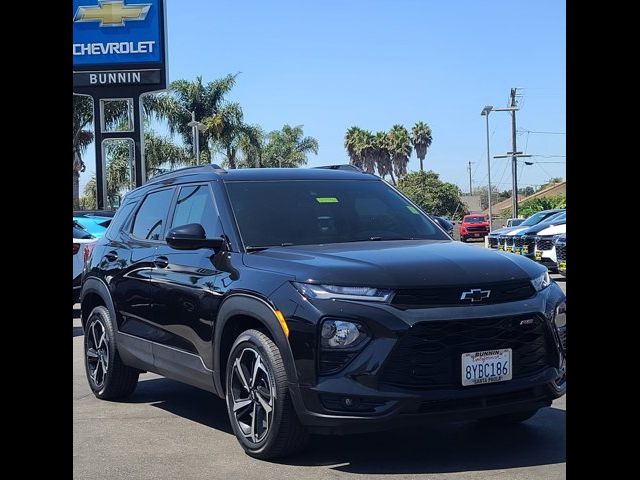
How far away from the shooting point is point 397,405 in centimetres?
479

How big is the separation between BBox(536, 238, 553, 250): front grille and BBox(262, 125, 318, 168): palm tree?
157ft

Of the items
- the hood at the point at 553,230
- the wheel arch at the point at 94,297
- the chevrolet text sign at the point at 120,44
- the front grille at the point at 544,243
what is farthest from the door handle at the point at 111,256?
the chevrolet text sign at the point at 120,44

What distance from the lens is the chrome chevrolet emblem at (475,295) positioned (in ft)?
16.3

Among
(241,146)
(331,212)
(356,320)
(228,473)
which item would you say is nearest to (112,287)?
(331,212)

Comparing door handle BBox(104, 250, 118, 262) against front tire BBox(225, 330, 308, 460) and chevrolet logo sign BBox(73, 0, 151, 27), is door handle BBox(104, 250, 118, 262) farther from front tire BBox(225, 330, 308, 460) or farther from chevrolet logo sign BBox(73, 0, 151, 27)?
chevrolet logo sign BBox(73, 0, 151, 27)

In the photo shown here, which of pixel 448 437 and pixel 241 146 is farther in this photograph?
pixel 241 146

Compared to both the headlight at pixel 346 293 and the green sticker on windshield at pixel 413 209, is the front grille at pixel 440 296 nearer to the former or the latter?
the headlight at pixel 346 293

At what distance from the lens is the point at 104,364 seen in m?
7.61

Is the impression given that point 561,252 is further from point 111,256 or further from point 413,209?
point 111,256

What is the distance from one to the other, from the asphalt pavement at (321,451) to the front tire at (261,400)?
0.13 metres
